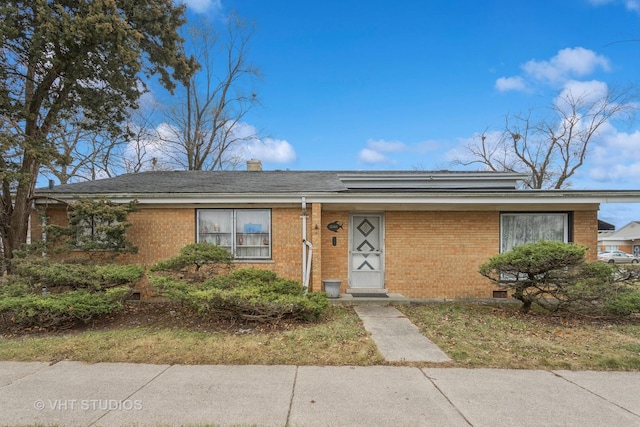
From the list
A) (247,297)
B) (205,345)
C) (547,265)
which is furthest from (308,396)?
(547,265)

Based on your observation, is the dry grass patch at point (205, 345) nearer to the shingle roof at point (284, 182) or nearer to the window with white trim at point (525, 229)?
the shingle roof at point (284, 182)

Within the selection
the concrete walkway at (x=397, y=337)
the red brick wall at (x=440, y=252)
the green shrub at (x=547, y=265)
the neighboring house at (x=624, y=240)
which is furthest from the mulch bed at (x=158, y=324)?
the neighboring house at (x=624, y=240)

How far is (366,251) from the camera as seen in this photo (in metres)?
9.47

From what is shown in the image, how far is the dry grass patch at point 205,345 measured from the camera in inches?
191

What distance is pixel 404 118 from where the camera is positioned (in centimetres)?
1586

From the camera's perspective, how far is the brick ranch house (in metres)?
8.46

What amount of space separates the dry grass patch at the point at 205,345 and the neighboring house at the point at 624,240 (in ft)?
198

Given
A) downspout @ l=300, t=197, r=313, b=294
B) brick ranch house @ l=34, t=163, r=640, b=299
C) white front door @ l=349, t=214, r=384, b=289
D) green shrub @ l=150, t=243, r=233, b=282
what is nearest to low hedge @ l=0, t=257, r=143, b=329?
green shrub @ l=150, t=243, r=233, b=282

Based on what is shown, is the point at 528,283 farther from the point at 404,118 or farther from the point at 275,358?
the point at 404,118

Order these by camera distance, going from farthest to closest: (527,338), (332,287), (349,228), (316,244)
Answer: (349,228) < (316,244) < (332,287) < (527,338)

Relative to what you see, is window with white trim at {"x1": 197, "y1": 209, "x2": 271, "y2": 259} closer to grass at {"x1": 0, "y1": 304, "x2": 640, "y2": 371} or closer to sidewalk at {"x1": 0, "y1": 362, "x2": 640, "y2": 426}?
grass at {"x1": 0, "y1": 304, "x2": 640, "y2": 371}

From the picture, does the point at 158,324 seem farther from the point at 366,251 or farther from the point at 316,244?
the point at 366,251

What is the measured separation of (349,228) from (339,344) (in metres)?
4.41

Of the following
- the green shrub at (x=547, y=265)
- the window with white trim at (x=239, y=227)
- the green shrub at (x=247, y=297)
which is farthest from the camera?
the window with white trim at (x=239, y=227)
